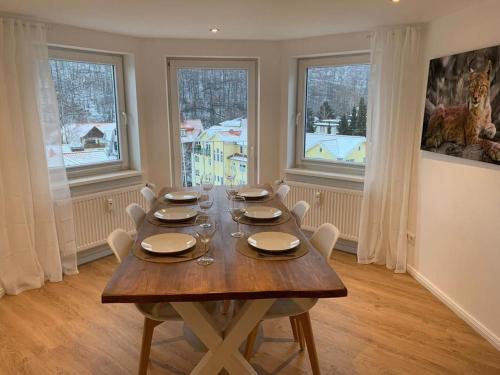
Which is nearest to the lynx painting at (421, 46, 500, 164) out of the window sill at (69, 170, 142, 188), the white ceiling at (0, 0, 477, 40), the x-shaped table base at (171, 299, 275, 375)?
the white ceiling at (0, 0, 477, 40)

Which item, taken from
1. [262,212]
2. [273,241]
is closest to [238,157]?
[262,212]

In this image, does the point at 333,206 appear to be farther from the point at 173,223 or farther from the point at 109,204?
the point at 109,204

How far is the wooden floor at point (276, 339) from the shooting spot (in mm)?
2291

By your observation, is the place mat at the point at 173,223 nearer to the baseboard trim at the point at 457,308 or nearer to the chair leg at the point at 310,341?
the chair leg at the point at 310,341

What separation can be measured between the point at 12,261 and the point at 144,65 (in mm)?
2319

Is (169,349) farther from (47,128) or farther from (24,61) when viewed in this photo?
(24,61)

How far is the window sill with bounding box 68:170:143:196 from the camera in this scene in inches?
144

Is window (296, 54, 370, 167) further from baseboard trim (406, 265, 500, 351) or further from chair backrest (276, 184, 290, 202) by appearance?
baseboard trim (406, 265, 500, 351)

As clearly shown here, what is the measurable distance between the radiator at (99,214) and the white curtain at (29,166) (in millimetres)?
205

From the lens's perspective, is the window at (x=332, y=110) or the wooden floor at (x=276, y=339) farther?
the window at (x=332, y=110)

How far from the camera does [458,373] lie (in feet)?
7.32

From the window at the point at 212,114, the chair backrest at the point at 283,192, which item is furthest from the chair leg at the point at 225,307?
the window at the point at 212,114

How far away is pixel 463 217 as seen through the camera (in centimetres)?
279

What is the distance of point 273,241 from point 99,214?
2333mm
